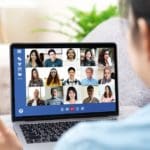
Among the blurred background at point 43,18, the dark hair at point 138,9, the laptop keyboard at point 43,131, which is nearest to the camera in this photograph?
the dark hair at point 138,9

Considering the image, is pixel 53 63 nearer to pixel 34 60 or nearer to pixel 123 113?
pixel 34 60

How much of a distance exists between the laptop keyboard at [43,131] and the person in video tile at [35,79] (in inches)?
4.4

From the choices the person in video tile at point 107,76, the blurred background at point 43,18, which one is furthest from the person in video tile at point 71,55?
the blurred background at point 43,18

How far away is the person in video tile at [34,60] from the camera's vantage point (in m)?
1.22

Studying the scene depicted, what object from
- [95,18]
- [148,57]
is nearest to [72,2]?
[95,18]

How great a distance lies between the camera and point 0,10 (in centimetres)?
349

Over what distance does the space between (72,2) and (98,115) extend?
2476 mm

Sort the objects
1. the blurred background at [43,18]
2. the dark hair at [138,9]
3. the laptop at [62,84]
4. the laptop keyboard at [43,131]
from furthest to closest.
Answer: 1. the blurred background at [43,18]
2. the laptop at [62,84]
3. the laptop keyboard at [43,131]
4. the dark hair at [138,9]

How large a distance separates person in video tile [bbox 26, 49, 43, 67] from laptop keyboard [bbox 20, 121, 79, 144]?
0.16 meters

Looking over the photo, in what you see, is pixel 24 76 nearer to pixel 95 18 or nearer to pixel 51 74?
pixel 51 74

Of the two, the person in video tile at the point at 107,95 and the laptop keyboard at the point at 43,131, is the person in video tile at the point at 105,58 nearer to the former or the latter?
the person in video tile at the point at 107,95

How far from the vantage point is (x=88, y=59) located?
4.17ft

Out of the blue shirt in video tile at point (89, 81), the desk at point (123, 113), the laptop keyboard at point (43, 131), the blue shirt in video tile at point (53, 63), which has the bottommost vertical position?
the laptop keyboard at point (43, 131)

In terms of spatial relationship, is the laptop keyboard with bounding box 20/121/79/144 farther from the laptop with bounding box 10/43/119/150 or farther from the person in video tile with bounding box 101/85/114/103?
the person in video tile with bounding box 101/85/114/103
